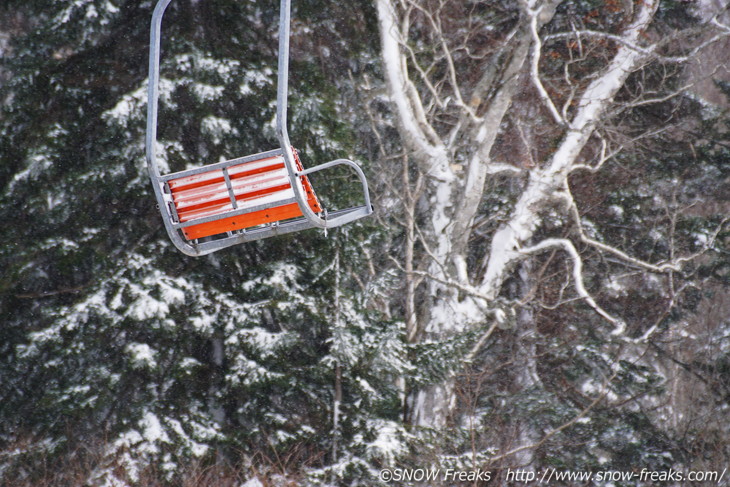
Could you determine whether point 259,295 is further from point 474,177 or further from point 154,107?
point 154,107

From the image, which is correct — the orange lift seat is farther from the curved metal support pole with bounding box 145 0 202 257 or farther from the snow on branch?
the snow on branch

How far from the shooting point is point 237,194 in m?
5.18

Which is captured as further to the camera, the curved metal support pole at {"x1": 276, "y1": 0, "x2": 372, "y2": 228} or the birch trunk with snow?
the birch trunk with snow

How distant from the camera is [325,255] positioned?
38.8ft

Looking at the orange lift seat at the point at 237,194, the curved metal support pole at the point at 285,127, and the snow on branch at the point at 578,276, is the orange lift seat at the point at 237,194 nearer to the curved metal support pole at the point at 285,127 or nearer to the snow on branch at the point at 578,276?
the curved metal support pole at the point at 285,127

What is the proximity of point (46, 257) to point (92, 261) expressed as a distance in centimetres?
77

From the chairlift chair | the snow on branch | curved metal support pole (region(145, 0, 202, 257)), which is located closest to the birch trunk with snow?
the snow on branch

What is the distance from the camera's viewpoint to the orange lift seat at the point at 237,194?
5148mm

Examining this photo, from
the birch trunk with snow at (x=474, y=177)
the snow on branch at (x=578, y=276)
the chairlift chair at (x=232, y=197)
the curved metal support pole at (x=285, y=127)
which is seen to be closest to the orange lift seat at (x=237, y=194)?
the chairlift chair at (x=232, y=197)

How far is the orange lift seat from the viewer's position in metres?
5.15

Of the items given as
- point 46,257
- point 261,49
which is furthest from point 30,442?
point 261,49

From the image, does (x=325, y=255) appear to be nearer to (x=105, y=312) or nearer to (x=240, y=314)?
(x=240, y=314)

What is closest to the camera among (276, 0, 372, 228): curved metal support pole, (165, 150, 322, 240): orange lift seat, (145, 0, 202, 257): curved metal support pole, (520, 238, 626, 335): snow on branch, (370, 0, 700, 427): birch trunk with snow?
(276, 0, 372, 228): curved metal support pole

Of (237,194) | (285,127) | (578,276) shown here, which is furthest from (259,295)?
(285,127)
